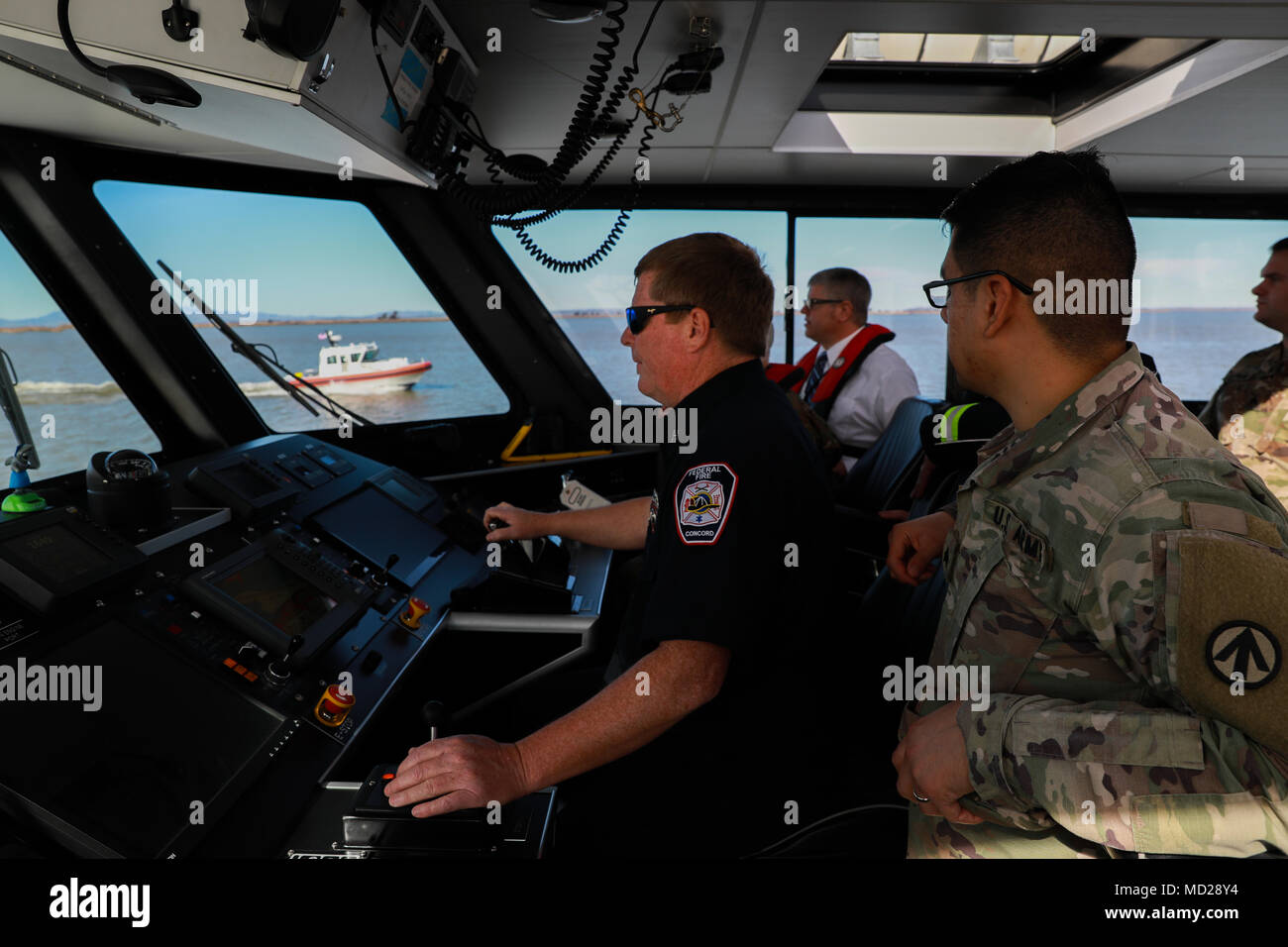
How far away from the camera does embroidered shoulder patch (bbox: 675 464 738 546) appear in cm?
118

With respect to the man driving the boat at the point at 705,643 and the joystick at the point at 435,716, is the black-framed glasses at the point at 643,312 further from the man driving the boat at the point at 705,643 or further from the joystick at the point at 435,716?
the joystick at the point at 435,716

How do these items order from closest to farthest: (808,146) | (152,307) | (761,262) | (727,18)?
(761,262) → (727,18) → (152,307) → (808,146)

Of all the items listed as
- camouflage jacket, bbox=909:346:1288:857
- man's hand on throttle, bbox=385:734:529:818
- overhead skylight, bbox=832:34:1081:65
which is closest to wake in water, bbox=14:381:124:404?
man's hand on throttle, bbox=385:734:529:818

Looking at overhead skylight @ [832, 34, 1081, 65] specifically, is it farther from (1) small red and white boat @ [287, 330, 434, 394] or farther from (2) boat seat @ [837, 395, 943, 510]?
(1) small red and white boat @ [287, 330, 434, 394]

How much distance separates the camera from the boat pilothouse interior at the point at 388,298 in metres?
1.11

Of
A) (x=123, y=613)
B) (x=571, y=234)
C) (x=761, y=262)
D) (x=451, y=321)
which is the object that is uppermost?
(x=571, y=234)

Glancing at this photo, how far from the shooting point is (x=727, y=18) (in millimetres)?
1936

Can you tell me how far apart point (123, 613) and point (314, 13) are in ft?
3.15

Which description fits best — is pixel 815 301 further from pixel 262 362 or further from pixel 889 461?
pixel 262 362

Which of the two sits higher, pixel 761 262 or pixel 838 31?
pixel 838 31

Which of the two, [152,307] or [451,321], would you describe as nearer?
[152,307]
